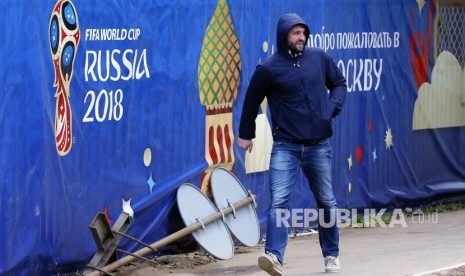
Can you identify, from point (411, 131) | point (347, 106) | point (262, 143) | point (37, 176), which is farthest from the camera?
point (411, 131)

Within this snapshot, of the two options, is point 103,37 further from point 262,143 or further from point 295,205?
point 295,205

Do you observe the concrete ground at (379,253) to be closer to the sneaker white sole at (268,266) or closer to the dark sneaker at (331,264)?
the dark sneaker at (331,264)

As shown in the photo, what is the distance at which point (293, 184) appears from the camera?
8.92m

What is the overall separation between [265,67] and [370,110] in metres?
4.31

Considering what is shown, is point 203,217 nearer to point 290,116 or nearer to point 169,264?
point 169,264

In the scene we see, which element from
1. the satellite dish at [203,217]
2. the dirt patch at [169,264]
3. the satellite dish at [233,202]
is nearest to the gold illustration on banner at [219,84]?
the satellite dish at [233,202]

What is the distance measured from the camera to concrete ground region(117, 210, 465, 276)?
9539mm

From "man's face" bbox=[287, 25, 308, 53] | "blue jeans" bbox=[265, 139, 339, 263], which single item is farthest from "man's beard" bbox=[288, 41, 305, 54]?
"blue jeans" bbox=[265, 139, 339, 263]

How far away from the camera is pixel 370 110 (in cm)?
1298

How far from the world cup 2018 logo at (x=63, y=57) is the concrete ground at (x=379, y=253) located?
1266 mm

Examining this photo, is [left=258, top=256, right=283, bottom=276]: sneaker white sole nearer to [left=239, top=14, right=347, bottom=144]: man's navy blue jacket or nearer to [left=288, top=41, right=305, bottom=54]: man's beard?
[left=239, top=14, right=347, bottom=144]: man's navy blue jacket

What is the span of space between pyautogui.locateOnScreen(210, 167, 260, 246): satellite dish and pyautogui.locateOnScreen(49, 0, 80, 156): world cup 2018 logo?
5.97 feet

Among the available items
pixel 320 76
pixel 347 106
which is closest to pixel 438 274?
pixel 320 76

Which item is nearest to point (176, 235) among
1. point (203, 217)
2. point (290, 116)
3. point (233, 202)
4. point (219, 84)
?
point (203, 217)
